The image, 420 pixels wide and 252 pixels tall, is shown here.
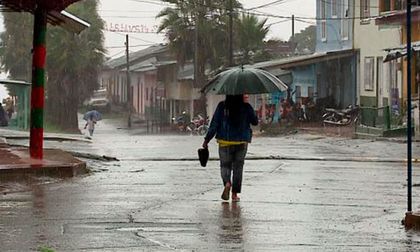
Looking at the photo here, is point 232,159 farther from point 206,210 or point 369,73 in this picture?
point 369,73

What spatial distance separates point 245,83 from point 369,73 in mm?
30566

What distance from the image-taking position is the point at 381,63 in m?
42.2

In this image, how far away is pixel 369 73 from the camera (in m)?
44.0

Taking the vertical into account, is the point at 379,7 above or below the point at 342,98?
above

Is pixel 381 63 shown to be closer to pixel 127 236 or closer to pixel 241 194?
pixel 241 194

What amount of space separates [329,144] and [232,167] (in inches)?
→ 724

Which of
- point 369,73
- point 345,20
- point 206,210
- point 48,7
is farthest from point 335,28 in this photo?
point 206,210

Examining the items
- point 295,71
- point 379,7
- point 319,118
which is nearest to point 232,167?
point 379,7

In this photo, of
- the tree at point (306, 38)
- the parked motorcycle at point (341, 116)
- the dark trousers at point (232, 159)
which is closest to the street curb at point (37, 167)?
the dark trousers at point (232, 159)

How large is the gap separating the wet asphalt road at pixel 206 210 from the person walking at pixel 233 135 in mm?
408

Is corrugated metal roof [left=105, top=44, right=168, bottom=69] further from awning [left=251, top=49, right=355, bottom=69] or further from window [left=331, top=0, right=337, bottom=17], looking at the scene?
awning [left=251, top=49, right=355, bottom=69]

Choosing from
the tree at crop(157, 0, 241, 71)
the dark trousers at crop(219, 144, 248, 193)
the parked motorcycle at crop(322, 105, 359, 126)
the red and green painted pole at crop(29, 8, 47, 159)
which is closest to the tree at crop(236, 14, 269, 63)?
the tree at crop(157, 0, 241, 71)

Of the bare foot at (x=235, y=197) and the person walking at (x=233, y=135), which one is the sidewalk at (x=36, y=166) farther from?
the bare foot at (x=235, y=197)

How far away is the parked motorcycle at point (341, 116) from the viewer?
141 ft
